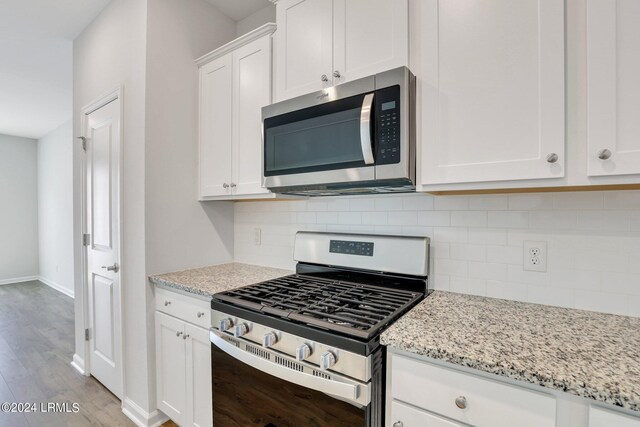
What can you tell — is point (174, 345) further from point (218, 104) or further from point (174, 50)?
point (174, 50)

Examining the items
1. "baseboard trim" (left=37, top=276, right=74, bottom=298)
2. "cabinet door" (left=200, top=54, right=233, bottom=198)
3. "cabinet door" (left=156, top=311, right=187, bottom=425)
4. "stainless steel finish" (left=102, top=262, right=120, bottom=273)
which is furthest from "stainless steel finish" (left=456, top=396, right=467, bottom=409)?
"baseboard trim" (left=37, top=276, right=74, bottom=298)

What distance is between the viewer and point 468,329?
3.39 ft

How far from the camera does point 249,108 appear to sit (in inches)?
72.2

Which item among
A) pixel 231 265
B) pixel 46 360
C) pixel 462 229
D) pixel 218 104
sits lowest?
pixel 46 360

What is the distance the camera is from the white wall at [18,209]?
18.5 feet

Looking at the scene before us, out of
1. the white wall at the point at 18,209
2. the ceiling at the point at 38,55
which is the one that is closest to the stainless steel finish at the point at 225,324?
the ceiling at the point at 38,55

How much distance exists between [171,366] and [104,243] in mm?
1088

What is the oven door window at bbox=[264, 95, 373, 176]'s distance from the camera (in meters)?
1.33

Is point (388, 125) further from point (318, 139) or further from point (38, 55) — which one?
point (38, 55)

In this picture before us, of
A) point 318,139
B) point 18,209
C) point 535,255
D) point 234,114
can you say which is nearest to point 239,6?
point 234,114

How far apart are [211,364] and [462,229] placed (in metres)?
1.34

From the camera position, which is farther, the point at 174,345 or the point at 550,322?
the point at 174,345

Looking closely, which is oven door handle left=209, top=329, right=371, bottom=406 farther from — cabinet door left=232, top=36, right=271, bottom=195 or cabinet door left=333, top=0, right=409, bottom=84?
cabinet door left=333, top=0, right=409, bottom=84

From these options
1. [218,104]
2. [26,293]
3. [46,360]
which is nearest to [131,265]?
[218,104]
